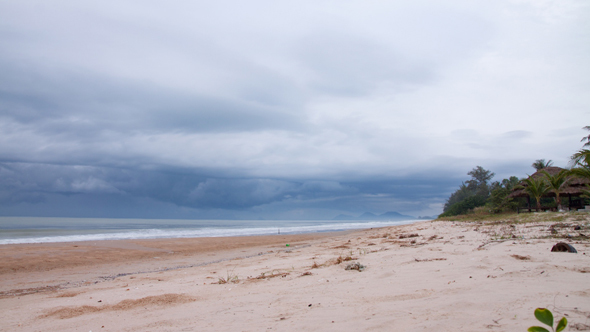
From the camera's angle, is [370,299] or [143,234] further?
[143,234]

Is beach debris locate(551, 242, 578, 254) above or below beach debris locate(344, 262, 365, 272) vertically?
above

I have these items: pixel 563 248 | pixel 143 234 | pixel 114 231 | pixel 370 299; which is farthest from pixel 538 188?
pixel 114 231

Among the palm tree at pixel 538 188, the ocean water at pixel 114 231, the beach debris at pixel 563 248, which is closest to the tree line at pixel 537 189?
the palm tree at pixel 538 188

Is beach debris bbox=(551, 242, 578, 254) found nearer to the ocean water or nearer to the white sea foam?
the white sea foam

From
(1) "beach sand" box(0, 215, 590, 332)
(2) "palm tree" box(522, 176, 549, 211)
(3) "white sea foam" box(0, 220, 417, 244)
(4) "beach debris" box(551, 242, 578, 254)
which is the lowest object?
(3) "white sea foam" box(0, 220, 417, 244)

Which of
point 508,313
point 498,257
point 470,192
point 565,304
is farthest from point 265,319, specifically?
point 470,192

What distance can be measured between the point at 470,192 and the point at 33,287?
249ft

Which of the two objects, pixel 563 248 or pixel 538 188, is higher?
pixel 538 188

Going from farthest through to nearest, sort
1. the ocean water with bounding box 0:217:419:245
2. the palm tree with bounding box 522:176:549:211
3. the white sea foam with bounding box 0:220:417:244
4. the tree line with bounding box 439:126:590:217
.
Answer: the ocean water with bounding box 0:217:419:245 < the palm tree with bounding box 522:176:549:211 < the white sea foam with bounding box 0:220:417:244 < the tree line with bounding box 439:126:590:217

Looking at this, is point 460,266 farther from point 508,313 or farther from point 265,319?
point 265,319

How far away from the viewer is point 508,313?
2.93 m

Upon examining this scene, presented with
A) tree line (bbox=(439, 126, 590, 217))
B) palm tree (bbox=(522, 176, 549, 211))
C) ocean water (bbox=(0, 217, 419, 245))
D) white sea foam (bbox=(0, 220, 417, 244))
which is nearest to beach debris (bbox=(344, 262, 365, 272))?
tree line (bbox=(439, 126, 590, 217))

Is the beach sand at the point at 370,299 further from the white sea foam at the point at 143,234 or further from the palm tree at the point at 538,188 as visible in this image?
the palm tree at the point at 538,188

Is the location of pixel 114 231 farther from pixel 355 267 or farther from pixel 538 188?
pixel 538 188
